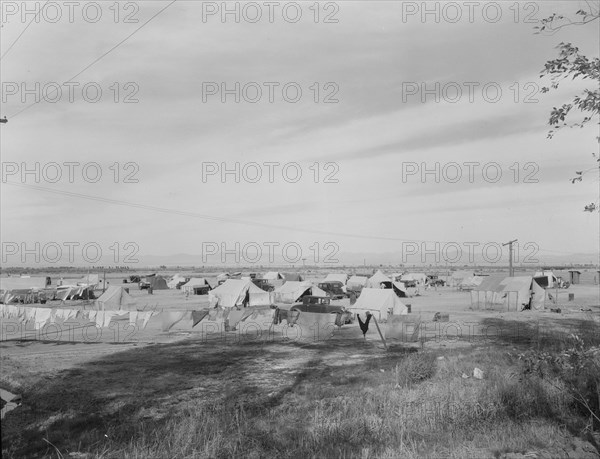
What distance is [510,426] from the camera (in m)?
10.9

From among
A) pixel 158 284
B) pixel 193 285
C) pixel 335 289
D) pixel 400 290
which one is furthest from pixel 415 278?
pixel 158 284

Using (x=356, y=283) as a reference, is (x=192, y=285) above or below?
below

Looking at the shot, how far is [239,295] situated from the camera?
43000mm

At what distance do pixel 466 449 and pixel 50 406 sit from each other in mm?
11215

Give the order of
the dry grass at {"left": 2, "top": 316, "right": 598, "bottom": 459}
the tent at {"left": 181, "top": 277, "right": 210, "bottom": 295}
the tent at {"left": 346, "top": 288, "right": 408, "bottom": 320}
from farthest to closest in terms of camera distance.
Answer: the tent at {"left": 181, "top": 277, "right": 210, "bottom": 295}
the tent at {"left": 346, "top": 288, "right": 408, "bottom": 320}
the dry grass at {"left": 2, "top": 316, "right": 598, "bottom": 459}

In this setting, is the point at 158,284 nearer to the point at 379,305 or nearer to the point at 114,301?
the point at 114,301

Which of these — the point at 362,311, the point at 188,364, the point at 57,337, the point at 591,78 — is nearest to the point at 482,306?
the point at 362,311

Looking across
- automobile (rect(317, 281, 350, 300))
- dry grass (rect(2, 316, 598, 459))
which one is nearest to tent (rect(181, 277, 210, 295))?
automobile (rect(317, 281, 350, 300))

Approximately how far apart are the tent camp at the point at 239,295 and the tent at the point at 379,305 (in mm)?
11669

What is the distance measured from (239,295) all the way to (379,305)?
565 inches

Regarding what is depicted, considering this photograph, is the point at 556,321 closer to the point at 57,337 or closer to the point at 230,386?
the point at 230,386

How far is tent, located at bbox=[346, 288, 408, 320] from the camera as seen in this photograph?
112 feet

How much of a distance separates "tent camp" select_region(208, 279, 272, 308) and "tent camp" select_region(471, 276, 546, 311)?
68.1 ft

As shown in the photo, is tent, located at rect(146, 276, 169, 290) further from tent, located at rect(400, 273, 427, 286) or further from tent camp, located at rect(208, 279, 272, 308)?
tent, located at rect(400, 273, 427, 286)
